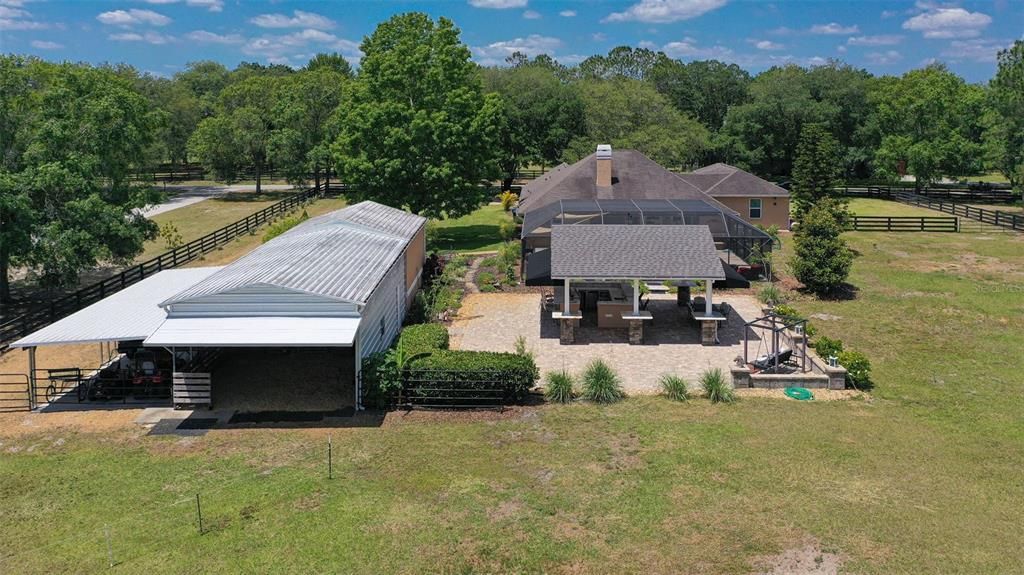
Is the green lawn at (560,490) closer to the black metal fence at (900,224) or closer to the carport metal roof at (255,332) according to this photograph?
the carport metal roof at (255,332)

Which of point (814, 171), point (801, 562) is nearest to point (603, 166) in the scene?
point (814, 171)

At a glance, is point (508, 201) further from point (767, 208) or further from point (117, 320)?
point (117, 320)

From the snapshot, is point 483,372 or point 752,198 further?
point 752,198

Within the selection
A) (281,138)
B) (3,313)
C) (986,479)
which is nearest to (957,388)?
(986,479)

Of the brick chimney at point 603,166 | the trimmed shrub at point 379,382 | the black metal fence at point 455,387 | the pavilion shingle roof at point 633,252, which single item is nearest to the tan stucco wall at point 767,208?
the brick chimney at point 603,166

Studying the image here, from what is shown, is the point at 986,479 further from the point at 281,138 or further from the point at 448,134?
the point at 281,138

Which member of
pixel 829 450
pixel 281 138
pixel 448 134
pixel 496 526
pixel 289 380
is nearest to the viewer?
pixel 496 526
